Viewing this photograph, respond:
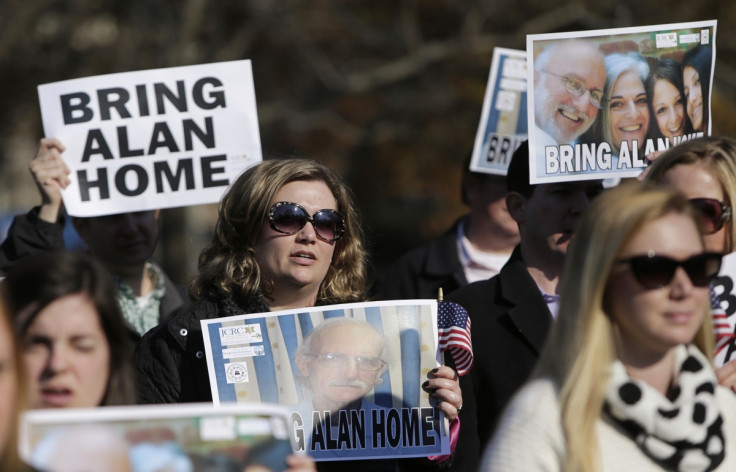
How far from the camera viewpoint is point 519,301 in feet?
14.1

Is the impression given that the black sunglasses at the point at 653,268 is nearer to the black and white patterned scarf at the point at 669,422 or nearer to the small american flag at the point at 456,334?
the black and white patterned scarf at the point at 669,422

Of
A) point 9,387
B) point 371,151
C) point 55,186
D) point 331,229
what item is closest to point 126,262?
point 55,186

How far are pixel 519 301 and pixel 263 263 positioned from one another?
101 centimetres

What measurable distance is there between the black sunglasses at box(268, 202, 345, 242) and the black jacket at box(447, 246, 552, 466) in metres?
0.59

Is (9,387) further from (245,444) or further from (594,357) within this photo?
(594,357)

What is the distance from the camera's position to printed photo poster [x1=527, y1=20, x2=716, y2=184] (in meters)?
4.75

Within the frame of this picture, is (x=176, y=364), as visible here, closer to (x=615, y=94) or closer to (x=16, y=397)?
(x=16, y=397)

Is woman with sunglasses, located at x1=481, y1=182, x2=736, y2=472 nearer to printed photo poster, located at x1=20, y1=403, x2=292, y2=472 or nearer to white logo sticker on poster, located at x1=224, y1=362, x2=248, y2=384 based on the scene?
printed photo poster, located at x1=20, y1=403, x2=292, y2=472

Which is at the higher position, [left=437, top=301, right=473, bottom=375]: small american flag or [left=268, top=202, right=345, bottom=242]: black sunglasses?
[left=268, top=202, right=345, bottom=242]: black sunglasses

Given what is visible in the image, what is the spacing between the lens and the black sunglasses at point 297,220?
167 inches

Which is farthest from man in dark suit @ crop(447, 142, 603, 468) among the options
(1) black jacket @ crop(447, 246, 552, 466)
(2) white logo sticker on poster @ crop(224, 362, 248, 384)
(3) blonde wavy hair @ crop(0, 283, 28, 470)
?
(3) blonde wavy hair @ crop(0, 283, 28, 470)

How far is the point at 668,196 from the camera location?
113 inches

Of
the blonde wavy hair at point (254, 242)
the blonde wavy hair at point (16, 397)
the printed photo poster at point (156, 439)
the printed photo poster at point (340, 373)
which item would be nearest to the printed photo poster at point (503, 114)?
the blonde wavy hair at point (254, 242)

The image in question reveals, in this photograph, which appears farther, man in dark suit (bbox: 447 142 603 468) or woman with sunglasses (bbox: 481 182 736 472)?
man in dark suit (bbox: 447 142 603 468)
